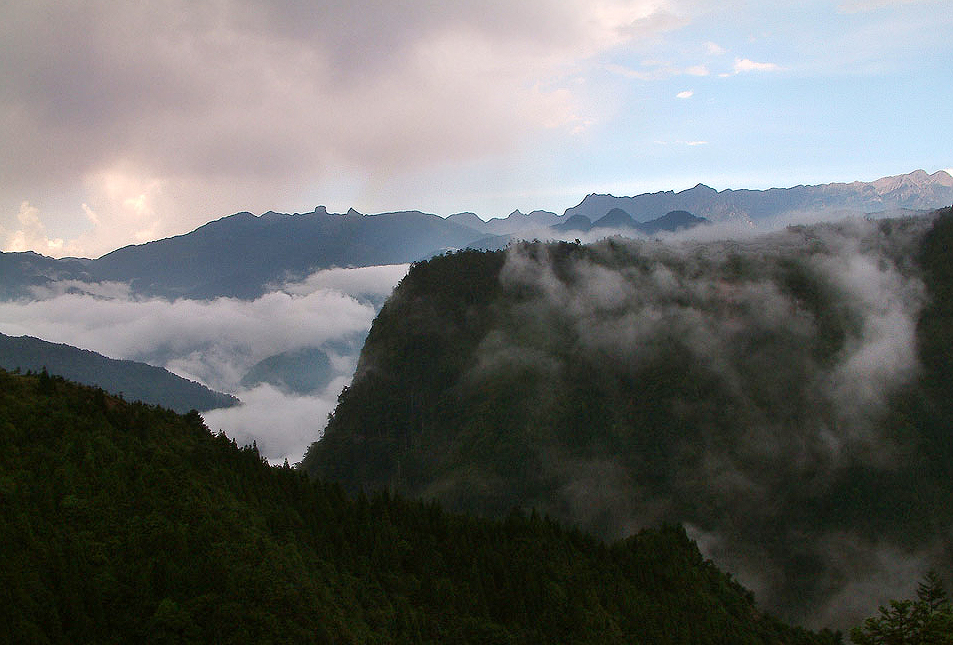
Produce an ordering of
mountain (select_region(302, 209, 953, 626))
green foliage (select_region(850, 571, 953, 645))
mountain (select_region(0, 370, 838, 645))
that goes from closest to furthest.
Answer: mountain (select_region(0, 370, 838, 645)), green foliage (select_region(850, 571, 953, 645)), mountain (select_region(302, 209, 953, 626))

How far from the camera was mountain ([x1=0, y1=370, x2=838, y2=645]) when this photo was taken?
3506cm

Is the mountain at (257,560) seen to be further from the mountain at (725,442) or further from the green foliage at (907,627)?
the mountain at (725,442)

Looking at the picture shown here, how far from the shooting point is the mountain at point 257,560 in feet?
115

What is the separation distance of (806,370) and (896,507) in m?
49.0

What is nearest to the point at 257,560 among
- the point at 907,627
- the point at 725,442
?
the point at 907,627

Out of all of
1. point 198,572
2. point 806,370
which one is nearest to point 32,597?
point 198,572

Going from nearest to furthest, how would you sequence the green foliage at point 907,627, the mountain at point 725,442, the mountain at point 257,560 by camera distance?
the mountain at point 257,560 < the green foliage at point 907,627 < the mountain at point 725,442

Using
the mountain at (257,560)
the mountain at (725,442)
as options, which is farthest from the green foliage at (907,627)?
the mountain at (725,442)

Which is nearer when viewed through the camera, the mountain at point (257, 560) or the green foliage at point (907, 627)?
the mountain at point (257, 560)

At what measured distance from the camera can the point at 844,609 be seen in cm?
13175

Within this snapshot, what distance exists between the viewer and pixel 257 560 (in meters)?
41.1

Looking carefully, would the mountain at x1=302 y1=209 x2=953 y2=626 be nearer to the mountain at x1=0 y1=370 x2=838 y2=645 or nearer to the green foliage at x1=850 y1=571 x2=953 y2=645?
the mountain at x1=0 y1=370 x2=838 y2=645

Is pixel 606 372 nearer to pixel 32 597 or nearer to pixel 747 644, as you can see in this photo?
pixel 747 644

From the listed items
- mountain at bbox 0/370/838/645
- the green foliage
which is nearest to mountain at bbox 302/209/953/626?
mountain at bbox 0/370/838/645
